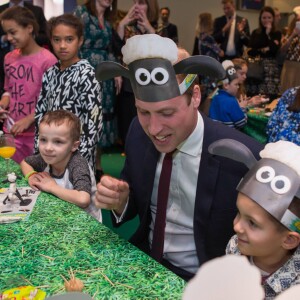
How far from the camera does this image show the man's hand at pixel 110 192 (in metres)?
1.40

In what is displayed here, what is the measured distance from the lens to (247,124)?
13.2ft

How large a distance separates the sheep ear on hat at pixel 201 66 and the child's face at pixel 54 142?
2.62 feet

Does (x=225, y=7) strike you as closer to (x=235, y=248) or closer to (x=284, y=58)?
(x=284, y=58)

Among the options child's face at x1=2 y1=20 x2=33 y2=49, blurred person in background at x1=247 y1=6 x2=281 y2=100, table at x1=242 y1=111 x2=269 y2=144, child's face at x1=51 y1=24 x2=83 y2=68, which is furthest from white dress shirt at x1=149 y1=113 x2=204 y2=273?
blurred person in background at x1=247 y1=6 x2=281 y2=100

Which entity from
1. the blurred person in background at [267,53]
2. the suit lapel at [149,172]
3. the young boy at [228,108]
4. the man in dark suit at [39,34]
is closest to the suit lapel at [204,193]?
the suit lapel at [149,172]

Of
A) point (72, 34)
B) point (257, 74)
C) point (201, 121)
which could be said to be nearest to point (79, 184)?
point (201, 121)

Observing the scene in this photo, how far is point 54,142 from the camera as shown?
196 cm

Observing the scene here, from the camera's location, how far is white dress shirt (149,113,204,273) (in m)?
1.53

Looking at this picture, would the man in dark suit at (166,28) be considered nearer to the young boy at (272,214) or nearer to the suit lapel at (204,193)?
the suit lapel at (204,193)

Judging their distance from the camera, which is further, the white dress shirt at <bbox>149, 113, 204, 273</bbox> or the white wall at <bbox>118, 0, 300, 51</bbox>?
the white wall at <bbox>118, 0, 300, 51</bbox>

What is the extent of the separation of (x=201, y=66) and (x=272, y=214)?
0.47 metres

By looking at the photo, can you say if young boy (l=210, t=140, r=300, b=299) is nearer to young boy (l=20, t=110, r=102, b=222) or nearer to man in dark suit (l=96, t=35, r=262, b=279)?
man in dark suit (l=96, t=35, r=262, b=279)

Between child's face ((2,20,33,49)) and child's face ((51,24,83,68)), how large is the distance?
401mm

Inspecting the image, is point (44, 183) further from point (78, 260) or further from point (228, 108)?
point (228, 108)
